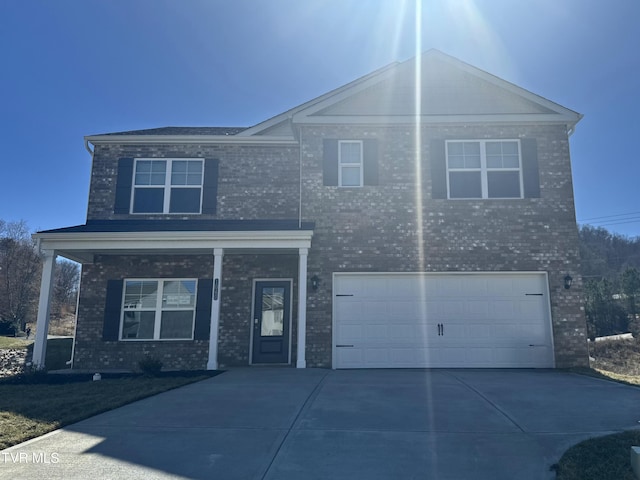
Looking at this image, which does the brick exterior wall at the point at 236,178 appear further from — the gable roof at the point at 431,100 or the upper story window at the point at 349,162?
the gable roof at the point at 431,100

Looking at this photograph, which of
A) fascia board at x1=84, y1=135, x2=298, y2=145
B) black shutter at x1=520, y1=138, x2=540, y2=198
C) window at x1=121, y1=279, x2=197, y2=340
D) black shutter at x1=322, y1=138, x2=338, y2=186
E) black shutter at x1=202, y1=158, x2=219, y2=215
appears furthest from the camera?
fascia board at x1=84, y1=135, x2=298, y2=145

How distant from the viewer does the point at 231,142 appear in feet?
41.8

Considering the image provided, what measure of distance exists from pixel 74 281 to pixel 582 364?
56162mm

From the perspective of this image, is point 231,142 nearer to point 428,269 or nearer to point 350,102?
point 350,102

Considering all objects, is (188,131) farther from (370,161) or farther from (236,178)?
(370,161)

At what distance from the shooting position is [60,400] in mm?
7129

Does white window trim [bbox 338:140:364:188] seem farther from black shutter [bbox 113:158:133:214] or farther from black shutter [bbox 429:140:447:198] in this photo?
black shutter [bbox 113:158:133:214]

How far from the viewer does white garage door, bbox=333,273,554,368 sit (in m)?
10.9

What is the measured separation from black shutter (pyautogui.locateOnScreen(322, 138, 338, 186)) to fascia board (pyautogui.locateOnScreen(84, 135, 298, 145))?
50.8 inches

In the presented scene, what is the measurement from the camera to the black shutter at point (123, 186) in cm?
1241

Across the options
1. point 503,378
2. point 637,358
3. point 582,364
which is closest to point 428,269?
point 503,378

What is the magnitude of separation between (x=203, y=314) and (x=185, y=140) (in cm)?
468

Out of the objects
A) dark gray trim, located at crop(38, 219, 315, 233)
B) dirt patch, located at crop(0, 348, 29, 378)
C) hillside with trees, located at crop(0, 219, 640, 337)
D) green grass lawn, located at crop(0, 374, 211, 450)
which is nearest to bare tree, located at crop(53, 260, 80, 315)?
hillside with trees, located at crop(0, 219, 640, 337)

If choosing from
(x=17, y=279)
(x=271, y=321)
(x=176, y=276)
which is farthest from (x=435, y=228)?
(x=17, y=279)
